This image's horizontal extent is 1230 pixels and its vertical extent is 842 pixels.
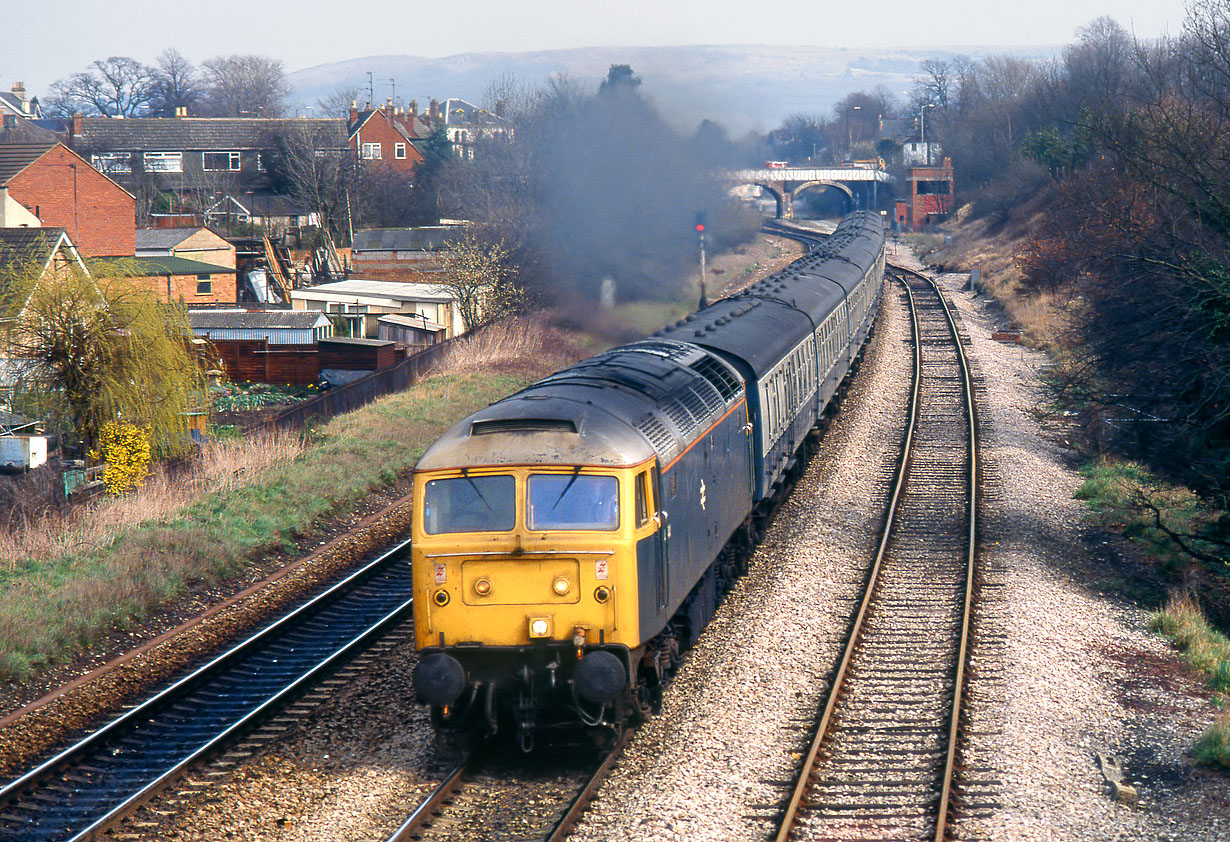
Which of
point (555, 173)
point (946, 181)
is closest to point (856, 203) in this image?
point (946, 181)

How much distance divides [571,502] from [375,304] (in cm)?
4125

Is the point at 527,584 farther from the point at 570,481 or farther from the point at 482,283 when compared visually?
the point at 482,283

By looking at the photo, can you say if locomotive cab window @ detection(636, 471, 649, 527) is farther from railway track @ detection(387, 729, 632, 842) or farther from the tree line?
the tree line

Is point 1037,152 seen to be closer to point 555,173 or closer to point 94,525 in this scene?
point 555,173

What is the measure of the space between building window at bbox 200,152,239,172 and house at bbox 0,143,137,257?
29.5 meters

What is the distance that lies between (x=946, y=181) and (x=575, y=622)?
95.0 metres

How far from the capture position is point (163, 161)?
281 feet

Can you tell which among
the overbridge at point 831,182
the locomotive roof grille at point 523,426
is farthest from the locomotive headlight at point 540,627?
the overbridge at point 831,182

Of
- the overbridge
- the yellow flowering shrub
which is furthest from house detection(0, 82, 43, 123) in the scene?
the yellow flowering shrub

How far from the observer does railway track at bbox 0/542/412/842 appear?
375 inches

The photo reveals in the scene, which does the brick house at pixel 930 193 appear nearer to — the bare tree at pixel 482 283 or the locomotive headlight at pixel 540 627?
the bare tree at pixel 482 283

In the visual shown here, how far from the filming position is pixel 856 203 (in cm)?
11175

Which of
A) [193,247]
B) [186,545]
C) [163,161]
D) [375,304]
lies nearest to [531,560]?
[186,545]

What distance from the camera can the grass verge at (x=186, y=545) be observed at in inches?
527
